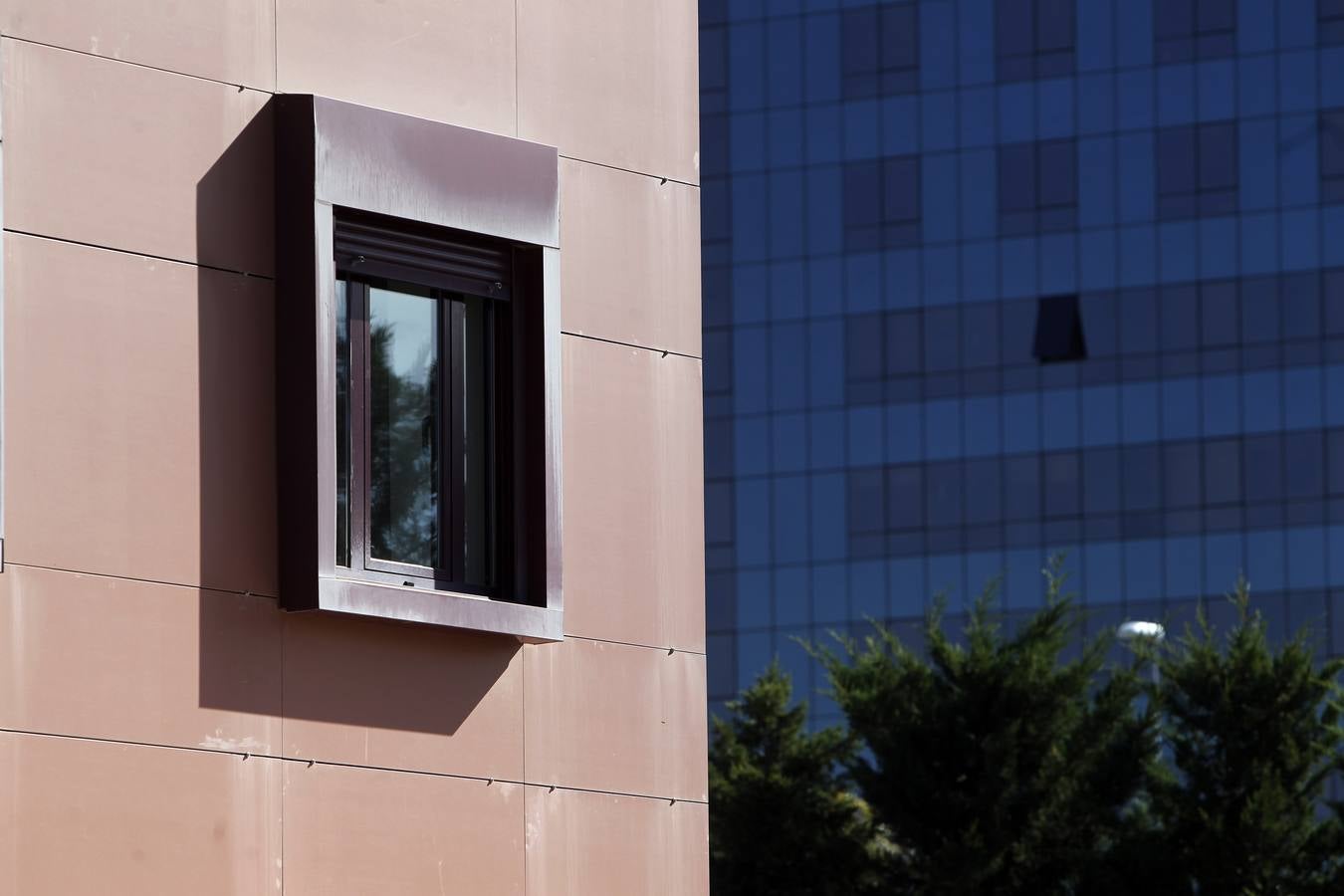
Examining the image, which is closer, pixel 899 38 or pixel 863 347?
pixel 863 347

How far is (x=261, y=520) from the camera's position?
32.0ft

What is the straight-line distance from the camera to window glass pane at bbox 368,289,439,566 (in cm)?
1030

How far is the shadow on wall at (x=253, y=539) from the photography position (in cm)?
959

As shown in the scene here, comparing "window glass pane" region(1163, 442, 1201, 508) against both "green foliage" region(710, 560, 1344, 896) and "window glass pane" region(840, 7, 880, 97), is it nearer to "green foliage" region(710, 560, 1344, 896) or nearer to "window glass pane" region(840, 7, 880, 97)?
"window glass pane" region(840, 7, 880, 97)

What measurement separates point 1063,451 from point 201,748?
60.1 m

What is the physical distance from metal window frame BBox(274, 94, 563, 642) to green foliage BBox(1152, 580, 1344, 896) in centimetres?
1757

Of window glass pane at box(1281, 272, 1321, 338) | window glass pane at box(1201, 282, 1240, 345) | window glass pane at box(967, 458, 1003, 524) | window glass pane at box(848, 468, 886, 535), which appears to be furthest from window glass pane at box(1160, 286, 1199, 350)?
window glass pane at box(848, 468, 886, 535)

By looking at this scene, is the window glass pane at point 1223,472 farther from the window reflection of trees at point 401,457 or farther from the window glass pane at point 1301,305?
the window reflection of trees at point 401,457

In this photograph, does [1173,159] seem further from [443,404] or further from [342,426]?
[342,426]

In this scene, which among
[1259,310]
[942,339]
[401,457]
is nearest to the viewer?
[401,457]

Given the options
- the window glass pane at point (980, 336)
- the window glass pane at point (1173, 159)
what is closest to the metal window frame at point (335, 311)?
the window glass pane at point (1173, 159)

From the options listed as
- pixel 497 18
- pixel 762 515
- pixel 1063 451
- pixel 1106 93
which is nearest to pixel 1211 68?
pixel 1106 93

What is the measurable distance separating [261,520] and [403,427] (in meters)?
0.87

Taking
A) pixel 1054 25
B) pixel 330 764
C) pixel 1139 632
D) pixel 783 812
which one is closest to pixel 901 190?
pixel 1054 25
